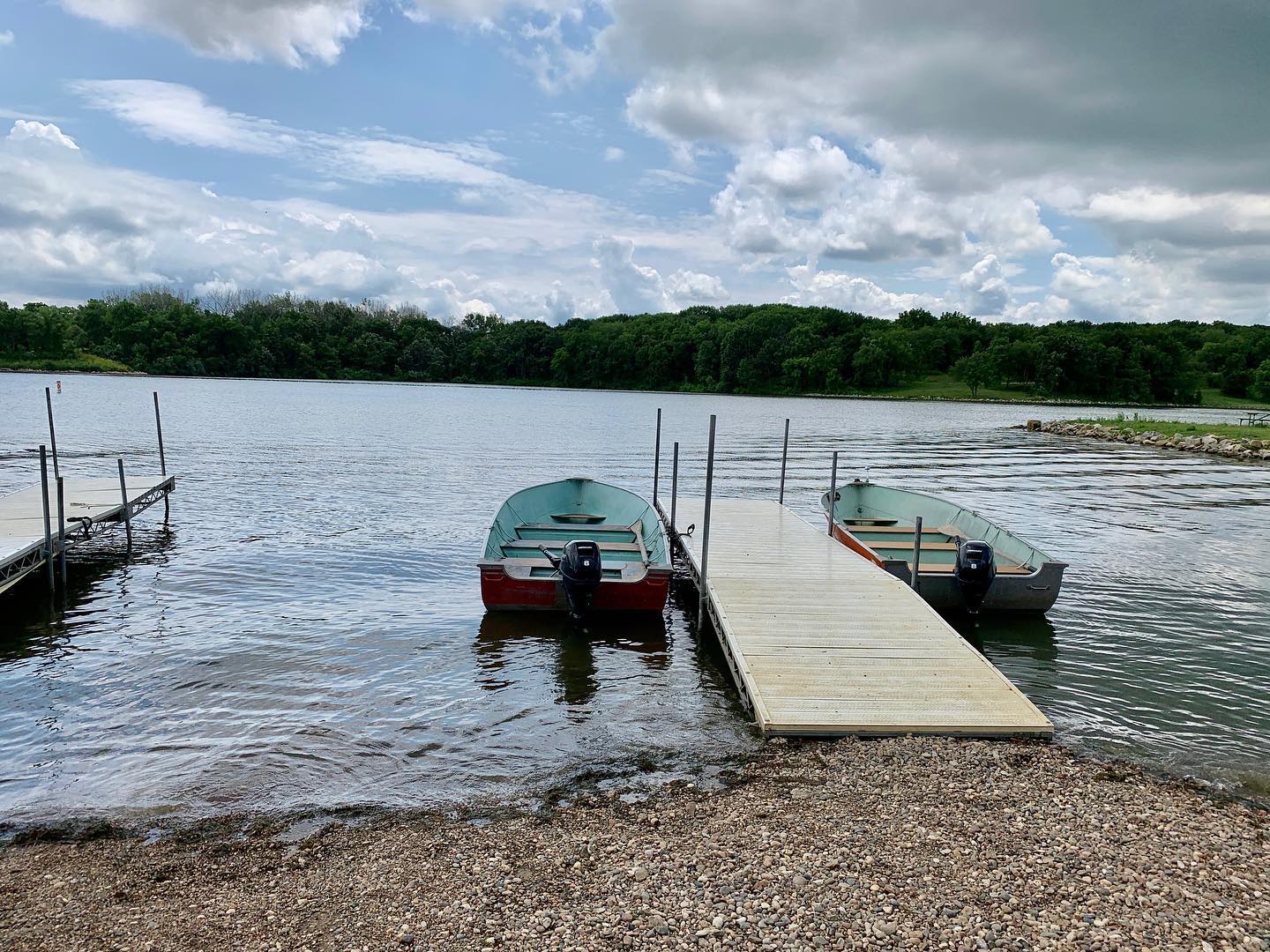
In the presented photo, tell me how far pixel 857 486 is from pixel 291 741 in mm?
14152

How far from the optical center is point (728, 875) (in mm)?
5477

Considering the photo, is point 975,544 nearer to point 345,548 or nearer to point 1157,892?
point 1157,892

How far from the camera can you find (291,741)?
332 inches

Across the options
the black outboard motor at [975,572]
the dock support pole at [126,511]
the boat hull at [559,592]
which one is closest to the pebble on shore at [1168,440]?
the black outboard motor at [975,572]

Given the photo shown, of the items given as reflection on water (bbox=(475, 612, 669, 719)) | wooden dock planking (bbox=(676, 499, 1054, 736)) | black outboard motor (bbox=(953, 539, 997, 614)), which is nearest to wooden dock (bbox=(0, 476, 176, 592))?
reflection on water (bbox=(475, 612, 669, 719))

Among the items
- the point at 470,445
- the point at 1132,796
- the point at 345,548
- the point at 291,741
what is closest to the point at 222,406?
the point at 470,445

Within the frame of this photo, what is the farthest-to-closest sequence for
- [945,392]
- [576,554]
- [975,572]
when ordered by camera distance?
1. [945,392]
2. [975,572]
3. [576,554]

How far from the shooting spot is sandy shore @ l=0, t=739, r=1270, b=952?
491 centimetres

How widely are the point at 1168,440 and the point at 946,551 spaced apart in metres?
45.7

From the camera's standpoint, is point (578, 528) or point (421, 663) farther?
point (578, 528)

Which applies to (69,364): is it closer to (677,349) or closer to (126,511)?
(677,349)

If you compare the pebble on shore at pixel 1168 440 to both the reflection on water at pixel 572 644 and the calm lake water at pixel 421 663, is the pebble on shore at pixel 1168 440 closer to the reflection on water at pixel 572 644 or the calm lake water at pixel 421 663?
the calm lake water at pixel 421 663

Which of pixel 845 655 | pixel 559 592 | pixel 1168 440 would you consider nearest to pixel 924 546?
pixel 845 655

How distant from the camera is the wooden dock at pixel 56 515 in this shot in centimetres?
1303
